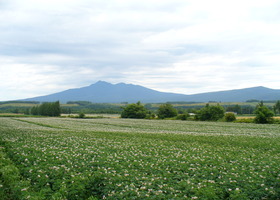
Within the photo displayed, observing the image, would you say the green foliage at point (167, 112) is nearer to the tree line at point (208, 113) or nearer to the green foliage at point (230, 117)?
the tree line at point (208, 113)

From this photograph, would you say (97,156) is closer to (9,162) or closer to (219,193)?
(9,162)

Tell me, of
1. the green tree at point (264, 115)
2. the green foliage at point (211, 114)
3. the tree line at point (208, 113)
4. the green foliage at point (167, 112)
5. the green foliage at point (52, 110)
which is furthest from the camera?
the green foliage at point (52, 110)

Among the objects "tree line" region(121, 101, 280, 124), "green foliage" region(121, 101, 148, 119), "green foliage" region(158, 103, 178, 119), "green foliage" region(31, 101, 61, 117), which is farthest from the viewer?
"green foliage" region(31, 101, 61, 117)

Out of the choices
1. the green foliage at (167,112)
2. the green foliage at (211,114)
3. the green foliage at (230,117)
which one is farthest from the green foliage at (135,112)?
the green foliage at (230,117)

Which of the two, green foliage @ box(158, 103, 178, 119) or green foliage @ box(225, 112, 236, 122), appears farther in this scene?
green foliage @ box(158, 103, 178, 119)

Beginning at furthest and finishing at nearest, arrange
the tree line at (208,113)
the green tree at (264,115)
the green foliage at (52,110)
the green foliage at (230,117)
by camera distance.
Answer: the green foliage at (52,110), the green foliage at (230,117), the tree line at (208,113), the green tree at (264,115)

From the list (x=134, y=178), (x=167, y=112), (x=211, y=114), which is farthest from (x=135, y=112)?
(x=134, y=178)

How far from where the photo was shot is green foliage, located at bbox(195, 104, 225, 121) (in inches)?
3317

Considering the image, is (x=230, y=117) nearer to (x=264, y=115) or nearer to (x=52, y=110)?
(x=264, y=115)

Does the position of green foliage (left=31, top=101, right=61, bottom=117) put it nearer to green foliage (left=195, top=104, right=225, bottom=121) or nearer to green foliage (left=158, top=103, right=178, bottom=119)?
green foliage (left=158, top=103, right=178, bottom=119)

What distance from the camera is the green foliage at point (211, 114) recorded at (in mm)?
84250

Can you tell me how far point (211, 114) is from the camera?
84188mm

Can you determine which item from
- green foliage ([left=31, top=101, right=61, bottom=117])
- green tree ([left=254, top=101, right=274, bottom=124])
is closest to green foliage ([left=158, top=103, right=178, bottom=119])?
green tree ([left=254, top=101, right=274, bottom=124])

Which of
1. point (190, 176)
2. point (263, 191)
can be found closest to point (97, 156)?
point (190, 176)
